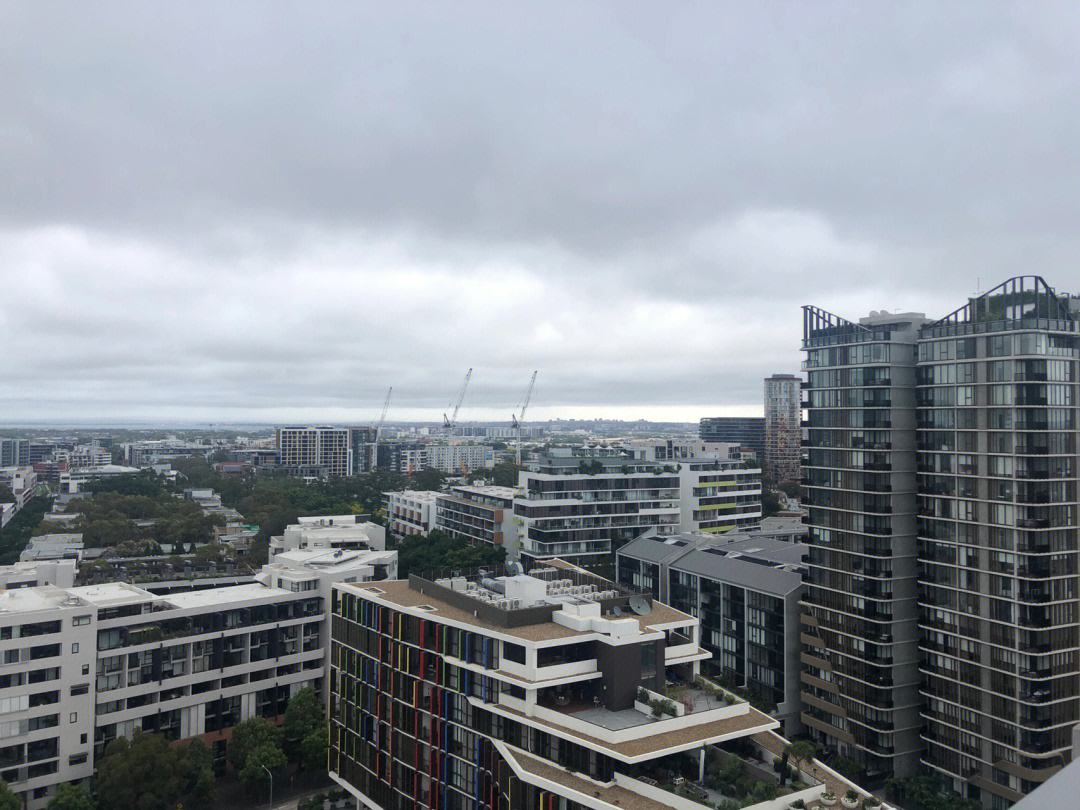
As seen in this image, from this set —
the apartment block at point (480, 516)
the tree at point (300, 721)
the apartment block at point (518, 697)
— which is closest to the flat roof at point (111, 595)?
the tree at point (300, 721)

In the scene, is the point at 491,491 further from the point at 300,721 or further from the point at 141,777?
the point at 141,777

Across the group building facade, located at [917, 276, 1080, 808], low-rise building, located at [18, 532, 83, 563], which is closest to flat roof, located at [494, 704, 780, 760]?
building facade, located at [917, 276, 1080, 808]

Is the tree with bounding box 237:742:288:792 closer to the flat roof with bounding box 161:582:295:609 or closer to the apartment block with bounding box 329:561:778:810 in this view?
the apartment block with bounding box 329:561:778:810

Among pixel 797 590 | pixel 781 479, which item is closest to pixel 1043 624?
pixel 797 590

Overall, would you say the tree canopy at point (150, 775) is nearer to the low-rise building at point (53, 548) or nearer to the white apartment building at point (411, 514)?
the low-rise building at point (53, 548)

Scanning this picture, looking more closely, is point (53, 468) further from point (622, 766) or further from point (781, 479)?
point (622, 766)

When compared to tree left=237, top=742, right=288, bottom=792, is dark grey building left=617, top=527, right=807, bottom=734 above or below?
above
